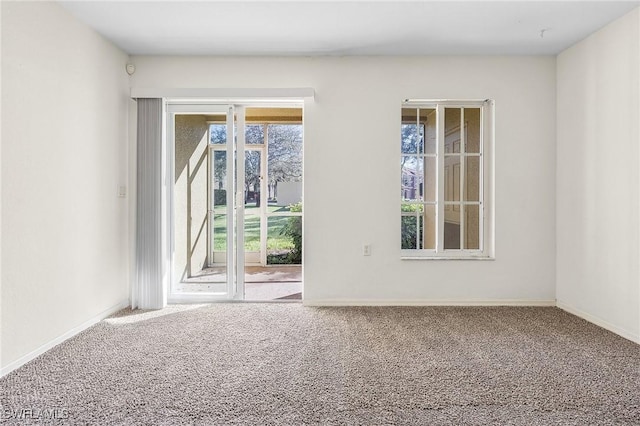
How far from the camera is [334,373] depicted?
233 cm

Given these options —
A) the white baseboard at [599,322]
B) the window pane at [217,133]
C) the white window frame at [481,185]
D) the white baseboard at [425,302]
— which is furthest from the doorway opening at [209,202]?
the white baseboard at [599,322]

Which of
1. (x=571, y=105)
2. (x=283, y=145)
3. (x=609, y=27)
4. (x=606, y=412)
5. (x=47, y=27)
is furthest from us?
(x=283, y=145)

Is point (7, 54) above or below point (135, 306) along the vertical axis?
above

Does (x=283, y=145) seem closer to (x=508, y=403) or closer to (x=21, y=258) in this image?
(x=21, y=258)

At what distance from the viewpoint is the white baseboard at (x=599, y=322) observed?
117 inches

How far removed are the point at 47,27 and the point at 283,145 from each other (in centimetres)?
375

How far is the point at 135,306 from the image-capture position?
3801 mm

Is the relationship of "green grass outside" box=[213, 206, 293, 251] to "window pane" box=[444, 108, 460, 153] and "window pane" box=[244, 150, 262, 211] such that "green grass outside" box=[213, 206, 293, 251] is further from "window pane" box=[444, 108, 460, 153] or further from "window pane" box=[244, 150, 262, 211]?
"window pane" box=[444, 108, 460, 153]

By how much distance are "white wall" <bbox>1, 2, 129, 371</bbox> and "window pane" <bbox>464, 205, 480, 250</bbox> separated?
11.6 ft

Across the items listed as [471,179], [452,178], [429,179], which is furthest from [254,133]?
[471,179]

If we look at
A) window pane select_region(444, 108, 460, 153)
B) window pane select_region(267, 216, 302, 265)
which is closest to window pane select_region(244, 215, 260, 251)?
window pane select_region(267, 216, 302, 265)

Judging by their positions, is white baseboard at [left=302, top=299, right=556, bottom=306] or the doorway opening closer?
white baseboard at [left=302, top=299, right=556, bottom=306]

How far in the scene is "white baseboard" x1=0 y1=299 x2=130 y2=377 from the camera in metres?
2.39

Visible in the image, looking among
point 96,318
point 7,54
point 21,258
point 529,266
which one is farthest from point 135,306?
point 529,266
